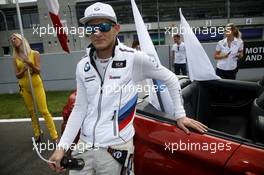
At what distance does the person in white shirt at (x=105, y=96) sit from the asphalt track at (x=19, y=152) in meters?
1.99

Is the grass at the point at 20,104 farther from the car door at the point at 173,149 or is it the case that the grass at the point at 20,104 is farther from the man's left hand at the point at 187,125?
the man's left hand at the point at 187,125

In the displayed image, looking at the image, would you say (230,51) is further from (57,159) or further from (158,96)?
(57,159)

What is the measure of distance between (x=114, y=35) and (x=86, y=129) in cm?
61

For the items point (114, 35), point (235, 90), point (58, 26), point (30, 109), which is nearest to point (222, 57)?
point (235, 90)

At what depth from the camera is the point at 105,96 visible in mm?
1699

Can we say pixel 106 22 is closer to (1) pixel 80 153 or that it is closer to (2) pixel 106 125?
(2) pixel 106 125

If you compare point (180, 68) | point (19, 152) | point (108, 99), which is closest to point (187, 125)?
point (108, 99)

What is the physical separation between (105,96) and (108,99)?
0.03m

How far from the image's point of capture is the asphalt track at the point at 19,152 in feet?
11.9

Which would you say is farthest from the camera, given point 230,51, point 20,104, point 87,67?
point 20,104

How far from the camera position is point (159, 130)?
6.99 ft

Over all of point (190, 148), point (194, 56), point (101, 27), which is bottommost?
point (190, 148)

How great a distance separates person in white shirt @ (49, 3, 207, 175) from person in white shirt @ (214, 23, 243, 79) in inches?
178

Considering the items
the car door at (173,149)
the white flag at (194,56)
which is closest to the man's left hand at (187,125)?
the car door at (173,149)
